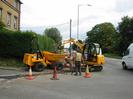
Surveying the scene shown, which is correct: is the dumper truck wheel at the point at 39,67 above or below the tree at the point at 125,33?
below

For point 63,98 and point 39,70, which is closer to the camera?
point 63,98

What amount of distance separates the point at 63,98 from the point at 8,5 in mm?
34873

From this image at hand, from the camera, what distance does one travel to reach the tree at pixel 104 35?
113m

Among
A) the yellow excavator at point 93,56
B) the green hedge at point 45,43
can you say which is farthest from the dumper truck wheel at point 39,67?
the green hedge at point 45,43

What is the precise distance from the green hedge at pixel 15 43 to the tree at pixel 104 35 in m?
81.7

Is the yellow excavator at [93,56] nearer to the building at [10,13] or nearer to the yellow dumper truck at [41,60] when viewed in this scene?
the yellow dumper truck at [41,60]

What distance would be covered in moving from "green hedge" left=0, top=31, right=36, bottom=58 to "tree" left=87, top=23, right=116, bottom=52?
81.7 m

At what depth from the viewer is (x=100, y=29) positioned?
403ft

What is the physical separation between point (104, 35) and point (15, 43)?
92.6m

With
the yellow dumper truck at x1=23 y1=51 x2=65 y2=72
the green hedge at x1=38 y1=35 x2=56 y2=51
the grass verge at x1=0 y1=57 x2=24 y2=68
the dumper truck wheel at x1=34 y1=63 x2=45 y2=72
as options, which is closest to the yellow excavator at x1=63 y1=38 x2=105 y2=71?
the yellow dumper truck at x1=23 y1=51 x2=65 y2=72

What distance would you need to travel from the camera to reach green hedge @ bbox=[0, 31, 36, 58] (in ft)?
91.4

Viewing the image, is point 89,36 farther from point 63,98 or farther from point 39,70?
point 63,98

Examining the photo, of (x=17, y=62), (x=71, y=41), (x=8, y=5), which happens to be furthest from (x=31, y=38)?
(x=8, y=5)

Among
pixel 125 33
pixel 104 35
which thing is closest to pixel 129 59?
pixel 125 33
